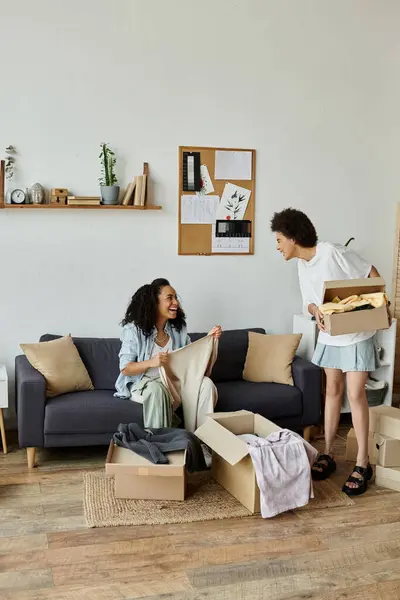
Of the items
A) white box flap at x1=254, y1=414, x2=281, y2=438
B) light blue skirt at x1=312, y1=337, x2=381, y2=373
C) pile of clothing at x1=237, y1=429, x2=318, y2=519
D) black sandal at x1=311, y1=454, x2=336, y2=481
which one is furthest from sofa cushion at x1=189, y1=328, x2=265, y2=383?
pile of clothing at x1=237, y1=429, x2=318, y2=519

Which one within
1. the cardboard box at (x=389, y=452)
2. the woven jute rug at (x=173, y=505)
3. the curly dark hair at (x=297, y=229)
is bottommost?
the woven jute rug at (x=173, y=505)

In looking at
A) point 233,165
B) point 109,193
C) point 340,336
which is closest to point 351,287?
point 340,336

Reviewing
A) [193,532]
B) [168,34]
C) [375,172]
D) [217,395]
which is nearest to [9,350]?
[217,395]

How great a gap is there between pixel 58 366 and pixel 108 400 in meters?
0.36

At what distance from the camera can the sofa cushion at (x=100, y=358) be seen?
4.46 metres

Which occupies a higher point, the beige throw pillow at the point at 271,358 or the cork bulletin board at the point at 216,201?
the cork bulletin board at the point at 216,201

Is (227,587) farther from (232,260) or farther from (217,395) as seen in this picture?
(232,260)

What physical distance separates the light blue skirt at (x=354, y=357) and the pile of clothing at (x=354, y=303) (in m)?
0.23

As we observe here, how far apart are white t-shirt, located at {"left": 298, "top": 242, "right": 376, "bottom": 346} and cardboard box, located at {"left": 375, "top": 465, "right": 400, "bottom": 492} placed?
720 mm

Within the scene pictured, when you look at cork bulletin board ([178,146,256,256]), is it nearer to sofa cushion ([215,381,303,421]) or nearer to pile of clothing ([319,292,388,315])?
sofa cushion ([215,381,303,421])

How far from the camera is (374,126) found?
5.21 metres

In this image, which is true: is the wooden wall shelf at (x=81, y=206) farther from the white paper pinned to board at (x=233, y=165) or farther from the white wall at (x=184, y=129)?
the white paper pinned to board at (x=233, y=165)

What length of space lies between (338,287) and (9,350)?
2185 mm

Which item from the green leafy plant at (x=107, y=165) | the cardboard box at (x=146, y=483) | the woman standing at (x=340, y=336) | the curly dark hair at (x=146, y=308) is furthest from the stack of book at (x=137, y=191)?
the cardboard box at (x=146, y=483)
